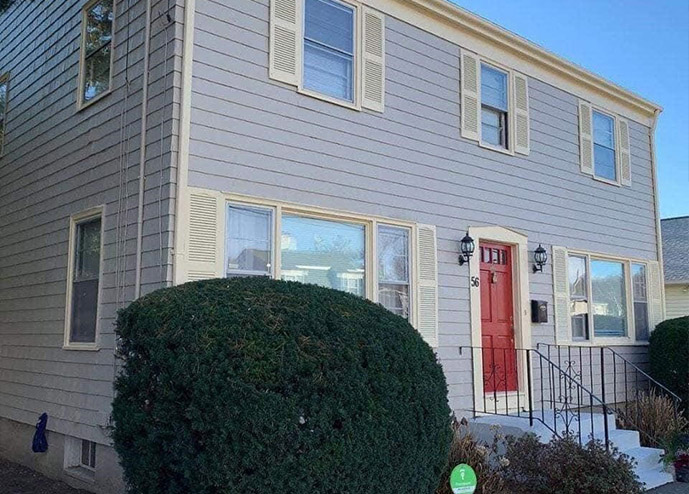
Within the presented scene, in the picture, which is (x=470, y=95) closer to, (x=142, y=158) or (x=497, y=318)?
(x=497, y=318)

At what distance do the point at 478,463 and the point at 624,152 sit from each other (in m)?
7.72

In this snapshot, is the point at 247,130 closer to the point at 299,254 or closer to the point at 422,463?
the point at 299,254

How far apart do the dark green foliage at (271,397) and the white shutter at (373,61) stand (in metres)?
3.61

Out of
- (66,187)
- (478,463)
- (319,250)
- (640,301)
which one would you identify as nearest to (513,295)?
(319,250)

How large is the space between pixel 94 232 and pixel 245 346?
4017mm

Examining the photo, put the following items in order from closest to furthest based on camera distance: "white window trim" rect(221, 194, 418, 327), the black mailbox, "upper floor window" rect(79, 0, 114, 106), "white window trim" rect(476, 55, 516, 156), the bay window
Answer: "white window trim" rect(221, 194, 418, 327), "upper floor window" rect(79, 0, 114, 106), the bay window, "white window trim" rect(476, 55, 516, 156), the black mailbox

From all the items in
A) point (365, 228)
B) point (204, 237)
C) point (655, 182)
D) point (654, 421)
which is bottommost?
point (654, 421)

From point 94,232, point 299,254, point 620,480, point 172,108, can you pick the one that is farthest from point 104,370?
point 620,480

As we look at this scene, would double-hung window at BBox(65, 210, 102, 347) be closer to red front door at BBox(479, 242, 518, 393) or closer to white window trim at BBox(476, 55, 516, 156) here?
red front door at BBox(479, 242, 518, 393)

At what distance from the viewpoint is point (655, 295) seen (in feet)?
40.3

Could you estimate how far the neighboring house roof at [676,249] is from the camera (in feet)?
61.1

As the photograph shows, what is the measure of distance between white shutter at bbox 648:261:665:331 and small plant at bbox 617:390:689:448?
9.98 ft

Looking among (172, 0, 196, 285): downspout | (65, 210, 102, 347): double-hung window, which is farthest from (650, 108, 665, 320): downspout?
(65, 210, 102, 347): double-hung window

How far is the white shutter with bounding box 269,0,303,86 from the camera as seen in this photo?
7188 mm
